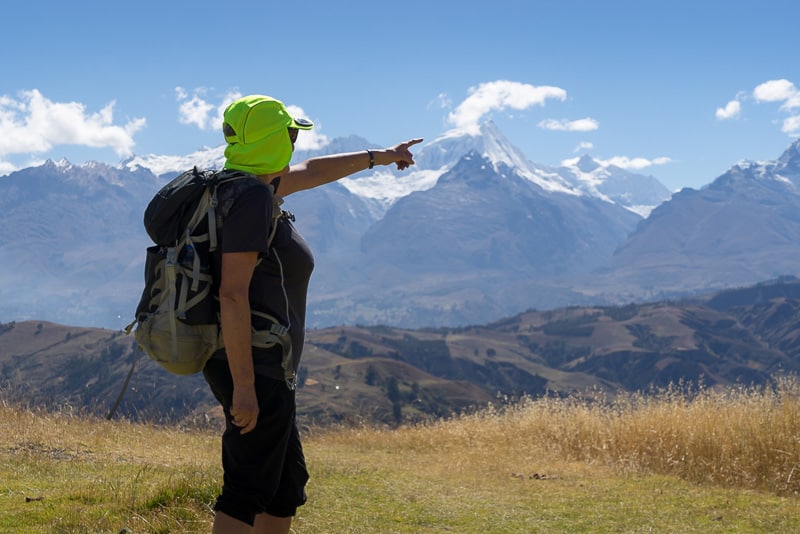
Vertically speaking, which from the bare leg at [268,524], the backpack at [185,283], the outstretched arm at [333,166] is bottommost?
the bare leg at [268,524]

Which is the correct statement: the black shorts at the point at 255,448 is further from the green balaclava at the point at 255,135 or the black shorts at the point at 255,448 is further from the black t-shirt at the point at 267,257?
the green balaclava at the point at 255,135

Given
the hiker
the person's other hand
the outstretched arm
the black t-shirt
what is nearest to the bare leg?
the hiker

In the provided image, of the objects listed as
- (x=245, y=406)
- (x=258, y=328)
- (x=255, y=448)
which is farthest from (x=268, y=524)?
(x=258, y=328)

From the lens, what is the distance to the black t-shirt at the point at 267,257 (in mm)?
4004

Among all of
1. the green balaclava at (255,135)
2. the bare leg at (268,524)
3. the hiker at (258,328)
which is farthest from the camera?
the bare leg at (268,524)

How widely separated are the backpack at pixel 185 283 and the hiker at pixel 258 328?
0.27 feet

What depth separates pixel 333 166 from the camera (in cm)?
601

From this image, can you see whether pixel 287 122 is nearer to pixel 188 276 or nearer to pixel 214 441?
pixel 188 276

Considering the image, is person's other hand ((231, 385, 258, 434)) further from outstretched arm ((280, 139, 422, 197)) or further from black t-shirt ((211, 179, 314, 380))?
outstretched arm ((280, 139, 422, 197))

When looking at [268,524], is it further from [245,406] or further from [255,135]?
[255,135]

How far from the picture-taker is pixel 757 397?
37.3 ft

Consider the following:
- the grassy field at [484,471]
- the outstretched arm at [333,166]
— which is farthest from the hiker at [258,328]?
the grassy field at [484,471]

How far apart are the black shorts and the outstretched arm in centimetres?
148

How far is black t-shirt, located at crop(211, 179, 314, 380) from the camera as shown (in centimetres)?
400
